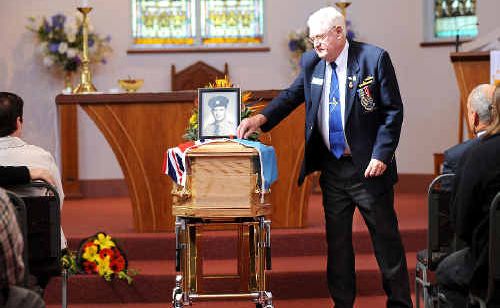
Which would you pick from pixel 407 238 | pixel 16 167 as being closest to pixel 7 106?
A: pixel 16 167

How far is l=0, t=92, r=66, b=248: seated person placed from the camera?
4781mm

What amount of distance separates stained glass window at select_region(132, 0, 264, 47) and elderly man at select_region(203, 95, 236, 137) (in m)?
5.83

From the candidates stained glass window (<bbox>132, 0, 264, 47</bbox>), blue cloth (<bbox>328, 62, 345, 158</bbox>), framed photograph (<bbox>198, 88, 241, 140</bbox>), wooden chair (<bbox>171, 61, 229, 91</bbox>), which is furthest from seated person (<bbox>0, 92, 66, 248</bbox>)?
stained glass window (<bbox>132, 0, 264, 47</bbox>)

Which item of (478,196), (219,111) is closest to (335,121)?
(219,111)

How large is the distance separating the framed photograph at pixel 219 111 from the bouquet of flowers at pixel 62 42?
17.1ft

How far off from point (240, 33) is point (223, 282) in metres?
5.23

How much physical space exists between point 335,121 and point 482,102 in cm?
84

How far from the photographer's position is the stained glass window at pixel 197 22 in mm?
11023

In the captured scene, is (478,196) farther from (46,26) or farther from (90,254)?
(46,26)

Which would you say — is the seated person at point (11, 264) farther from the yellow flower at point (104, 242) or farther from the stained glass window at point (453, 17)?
the stained glass window at point (453, 17)

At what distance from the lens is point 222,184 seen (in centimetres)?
499

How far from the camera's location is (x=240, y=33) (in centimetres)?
1109

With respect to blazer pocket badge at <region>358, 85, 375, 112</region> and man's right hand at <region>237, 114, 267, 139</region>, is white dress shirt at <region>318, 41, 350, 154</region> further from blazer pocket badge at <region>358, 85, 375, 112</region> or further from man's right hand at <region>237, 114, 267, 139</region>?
man's right hand at <region>237, 114, 267, 139</region>

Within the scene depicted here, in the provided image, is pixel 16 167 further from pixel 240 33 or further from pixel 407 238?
pixel 240 33
